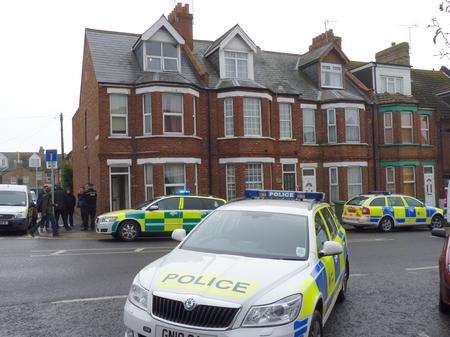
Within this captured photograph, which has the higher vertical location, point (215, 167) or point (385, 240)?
point (215, 167)

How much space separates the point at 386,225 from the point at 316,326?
16693 millimetres

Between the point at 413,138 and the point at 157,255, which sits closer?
the point at 157,255

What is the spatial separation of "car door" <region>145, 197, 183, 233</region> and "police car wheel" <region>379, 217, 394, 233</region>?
8.99 metres

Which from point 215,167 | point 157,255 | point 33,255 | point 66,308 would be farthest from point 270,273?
point 215,167

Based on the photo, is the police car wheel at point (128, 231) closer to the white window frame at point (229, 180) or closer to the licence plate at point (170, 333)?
the white window frame at point (229, 180)

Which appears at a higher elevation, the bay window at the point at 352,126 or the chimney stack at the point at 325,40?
the chimney stack at the point at 325,40

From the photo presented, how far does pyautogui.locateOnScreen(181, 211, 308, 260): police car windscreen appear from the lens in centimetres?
529

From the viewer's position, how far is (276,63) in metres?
27.7

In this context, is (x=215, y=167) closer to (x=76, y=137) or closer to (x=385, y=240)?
(x=385, y=240)

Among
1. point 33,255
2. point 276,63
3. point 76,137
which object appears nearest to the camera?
point 33,255

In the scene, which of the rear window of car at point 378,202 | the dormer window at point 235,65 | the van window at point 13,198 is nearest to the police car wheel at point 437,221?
the rear window of car at point 378,202

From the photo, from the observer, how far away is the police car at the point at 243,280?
408cm

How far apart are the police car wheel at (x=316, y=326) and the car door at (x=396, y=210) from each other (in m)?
16.4

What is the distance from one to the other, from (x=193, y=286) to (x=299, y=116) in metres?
21.7
